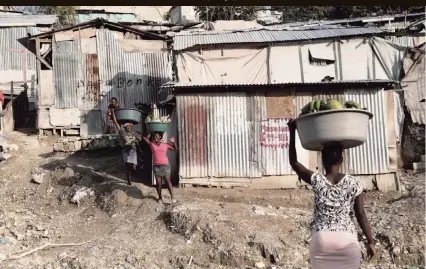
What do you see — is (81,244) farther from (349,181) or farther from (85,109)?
(85,109)

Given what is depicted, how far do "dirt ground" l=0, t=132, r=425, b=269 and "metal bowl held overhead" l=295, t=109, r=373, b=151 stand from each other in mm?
3720

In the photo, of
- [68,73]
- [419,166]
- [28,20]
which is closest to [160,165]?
[419,166]

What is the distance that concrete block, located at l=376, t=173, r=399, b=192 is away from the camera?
33.6 ft

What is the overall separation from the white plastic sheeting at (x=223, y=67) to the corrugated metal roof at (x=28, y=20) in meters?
8.73

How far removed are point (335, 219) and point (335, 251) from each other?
0.21 metres

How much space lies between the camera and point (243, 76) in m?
12.8

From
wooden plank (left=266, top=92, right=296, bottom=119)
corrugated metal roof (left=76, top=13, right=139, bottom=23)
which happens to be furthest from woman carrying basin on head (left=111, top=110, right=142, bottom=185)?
corrugated metal roof (left=76, top=13, right=139, bottom=23)

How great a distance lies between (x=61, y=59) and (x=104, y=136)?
10.9 feet

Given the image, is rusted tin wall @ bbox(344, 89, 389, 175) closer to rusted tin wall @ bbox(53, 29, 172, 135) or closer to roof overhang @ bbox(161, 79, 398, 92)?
roof overhang @ bbox(161, 79, 398, 92)

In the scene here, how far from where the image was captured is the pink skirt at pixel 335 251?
10.00 ft

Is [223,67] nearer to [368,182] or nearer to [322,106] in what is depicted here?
[368,182]

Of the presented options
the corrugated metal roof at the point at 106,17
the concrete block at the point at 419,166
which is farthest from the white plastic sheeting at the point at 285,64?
the corrugated metal roof at the point at 106,17

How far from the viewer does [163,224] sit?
7.93 metres

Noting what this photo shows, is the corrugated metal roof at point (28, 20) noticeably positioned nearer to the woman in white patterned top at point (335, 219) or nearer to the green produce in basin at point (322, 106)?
the green produce in basin at point (322, 106)
